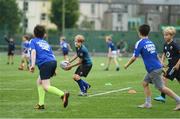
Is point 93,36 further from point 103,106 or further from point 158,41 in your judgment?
point 103,106

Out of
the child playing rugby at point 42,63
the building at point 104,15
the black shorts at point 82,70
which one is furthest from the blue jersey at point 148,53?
the building at point 104,15

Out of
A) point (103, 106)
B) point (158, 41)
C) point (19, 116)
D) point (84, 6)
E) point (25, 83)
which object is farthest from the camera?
point (84, 6)

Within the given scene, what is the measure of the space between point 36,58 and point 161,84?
9.99 feet

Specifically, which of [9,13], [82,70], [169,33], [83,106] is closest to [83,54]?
[82,70]

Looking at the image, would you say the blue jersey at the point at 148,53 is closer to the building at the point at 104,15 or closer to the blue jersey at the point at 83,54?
the blue jersey at the point at 83,54

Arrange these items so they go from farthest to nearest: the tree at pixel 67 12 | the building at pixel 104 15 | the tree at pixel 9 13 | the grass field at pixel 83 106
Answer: the building at pixel 104 15 < the tree at pixel 67 12 < the tree at pixel 9 13 < the grass field at pixel 83 106

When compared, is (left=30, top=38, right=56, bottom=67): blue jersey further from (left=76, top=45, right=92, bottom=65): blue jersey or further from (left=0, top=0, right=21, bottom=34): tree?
(left=0, top=0, right=21, bottom=34): tree

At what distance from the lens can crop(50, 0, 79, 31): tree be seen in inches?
3969

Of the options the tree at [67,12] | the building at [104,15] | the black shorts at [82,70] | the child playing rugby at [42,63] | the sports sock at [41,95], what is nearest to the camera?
the child playing rugby at [42,63]

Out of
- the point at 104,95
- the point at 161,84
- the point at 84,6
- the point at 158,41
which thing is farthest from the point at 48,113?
the point at 84,6

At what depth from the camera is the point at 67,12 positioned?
100m

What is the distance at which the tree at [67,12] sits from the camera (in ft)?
331

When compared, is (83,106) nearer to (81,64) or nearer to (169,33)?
(169,33)

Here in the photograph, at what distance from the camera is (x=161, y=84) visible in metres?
14.2
